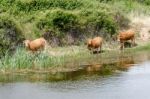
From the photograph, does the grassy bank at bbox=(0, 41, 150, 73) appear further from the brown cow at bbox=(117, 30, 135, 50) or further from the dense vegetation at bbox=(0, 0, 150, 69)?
the dense vegetation at bbox=(0, 0, 150, 69)

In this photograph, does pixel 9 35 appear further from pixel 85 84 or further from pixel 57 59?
pixel 85 84

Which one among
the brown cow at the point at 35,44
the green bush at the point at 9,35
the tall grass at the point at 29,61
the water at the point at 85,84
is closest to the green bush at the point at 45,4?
the green bush at the point at 9,35

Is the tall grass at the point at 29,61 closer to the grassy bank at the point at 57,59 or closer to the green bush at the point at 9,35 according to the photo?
the grassy bank at the point at 57,59

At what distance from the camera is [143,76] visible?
22.1 metres

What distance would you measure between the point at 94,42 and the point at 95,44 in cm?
14

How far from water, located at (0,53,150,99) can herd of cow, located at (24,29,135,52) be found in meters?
2.79

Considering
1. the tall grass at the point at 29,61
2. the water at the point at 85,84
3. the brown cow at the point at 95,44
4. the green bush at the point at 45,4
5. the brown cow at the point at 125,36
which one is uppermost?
the green bush at the point at 45,4

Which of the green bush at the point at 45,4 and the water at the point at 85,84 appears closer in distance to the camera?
the water at the point at 85,84

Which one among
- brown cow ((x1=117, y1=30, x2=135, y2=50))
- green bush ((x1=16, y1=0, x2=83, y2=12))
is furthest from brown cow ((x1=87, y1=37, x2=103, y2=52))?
green bush ((x1=16, y1=0, x2=83, y2=12))

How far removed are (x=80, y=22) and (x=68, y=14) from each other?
2.97 feet

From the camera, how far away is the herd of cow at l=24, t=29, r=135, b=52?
84.0ft

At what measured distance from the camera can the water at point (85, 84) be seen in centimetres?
1865

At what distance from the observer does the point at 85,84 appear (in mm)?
20406

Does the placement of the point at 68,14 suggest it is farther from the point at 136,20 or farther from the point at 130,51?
the point at 136,20
